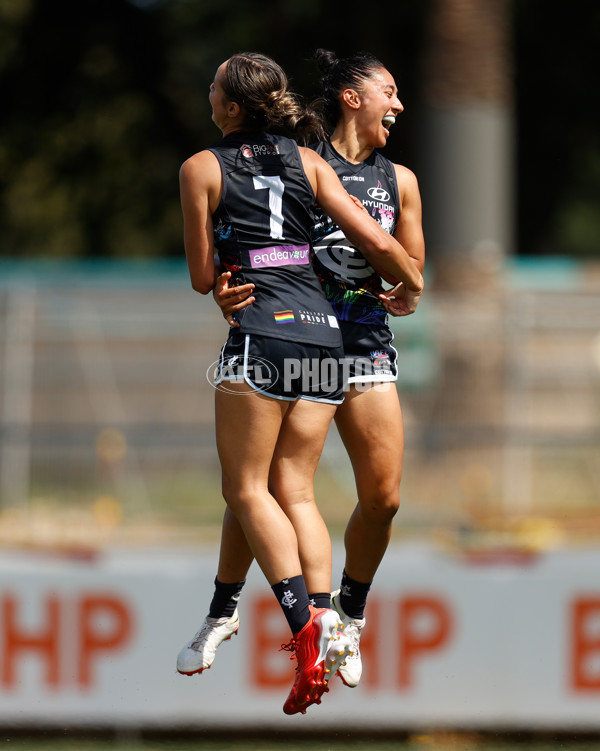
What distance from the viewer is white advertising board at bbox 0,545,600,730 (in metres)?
9.39

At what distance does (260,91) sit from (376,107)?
1.79ft

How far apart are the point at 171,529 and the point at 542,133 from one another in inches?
557

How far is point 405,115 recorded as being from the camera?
20.9 m

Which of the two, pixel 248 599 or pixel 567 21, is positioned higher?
pixel 567 21

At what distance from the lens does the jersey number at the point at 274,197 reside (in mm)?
4617

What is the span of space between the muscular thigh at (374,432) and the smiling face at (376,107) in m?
1.02

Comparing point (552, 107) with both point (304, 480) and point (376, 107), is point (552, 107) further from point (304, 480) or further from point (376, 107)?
point (304, 480)

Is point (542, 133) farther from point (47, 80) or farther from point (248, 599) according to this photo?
point (248, 599)

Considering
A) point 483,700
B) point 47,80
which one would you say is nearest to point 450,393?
point 483,700

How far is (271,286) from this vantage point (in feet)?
15.3

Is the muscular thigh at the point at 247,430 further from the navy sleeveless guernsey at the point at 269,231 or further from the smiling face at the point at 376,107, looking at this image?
the smiling face at the point at 376,107

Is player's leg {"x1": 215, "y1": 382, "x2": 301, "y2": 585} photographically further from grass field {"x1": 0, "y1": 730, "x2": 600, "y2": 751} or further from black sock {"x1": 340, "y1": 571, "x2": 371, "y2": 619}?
grass field {"x1": 0, "y1": 730, "x2": 600, "y2": 751}

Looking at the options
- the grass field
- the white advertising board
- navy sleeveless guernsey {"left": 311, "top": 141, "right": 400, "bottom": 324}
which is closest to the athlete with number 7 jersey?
navy sleeveless guernsey {"left": 311, "top": 141, "right": 400, "bottom": 324}

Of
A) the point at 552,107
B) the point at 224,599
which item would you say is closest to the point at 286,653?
the point at 224,599
